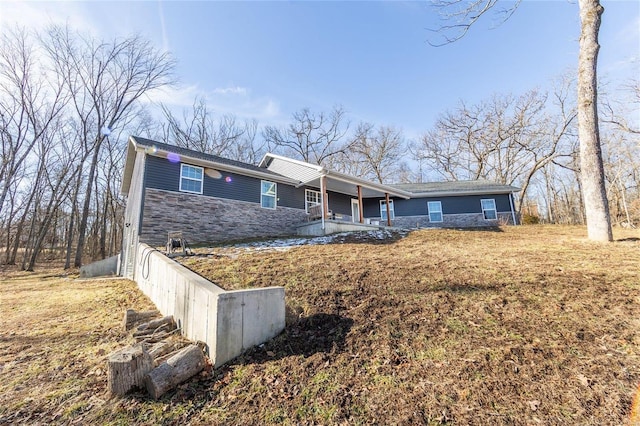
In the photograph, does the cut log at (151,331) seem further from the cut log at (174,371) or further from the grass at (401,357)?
the cut log at (174,371)

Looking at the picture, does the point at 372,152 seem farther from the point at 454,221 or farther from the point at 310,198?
A: the point at 310,198

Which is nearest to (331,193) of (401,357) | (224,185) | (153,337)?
(224,185)

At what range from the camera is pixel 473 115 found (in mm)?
24484

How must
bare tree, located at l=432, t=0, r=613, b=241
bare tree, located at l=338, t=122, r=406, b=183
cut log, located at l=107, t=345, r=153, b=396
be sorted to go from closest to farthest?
cut log, located at l=107, t=345, r=153, b=396
bare tree, located at l=432, t=0, r=613, b=241
bare tree, located at l=338, t=122, r=406, b=183

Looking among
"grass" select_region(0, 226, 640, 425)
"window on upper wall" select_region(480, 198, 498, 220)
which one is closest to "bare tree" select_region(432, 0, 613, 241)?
"grass" select_region(0, 226, 640, 425)

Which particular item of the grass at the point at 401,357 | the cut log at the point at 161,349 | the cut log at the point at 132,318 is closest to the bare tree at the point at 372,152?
the grass at the point at 401,357

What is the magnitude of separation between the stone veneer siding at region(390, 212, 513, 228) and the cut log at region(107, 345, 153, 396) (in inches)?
620

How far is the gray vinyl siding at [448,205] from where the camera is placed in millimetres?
16969

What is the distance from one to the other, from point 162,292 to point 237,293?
3.15 m

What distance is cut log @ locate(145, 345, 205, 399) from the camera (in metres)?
2.47

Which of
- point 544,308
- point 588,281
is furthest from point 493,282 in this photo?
point 588,281

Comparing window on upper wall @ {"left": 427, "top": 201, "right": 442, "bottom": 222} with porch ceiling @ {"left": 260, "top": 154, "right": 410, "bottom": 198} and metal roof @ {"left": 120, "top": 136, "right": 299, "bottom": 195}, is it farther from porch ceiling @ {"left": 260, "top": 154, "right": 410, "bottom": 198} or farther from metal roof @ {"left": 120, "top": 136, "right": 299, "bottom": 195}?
metal roof @ {"left": 120, "top": 136, "right": 299, "bottom": 195}

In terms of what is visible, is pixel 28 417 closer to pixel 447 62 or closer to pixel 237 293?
pixel 237 293

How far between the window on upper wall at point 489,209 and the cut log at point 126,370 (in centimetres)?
1894
